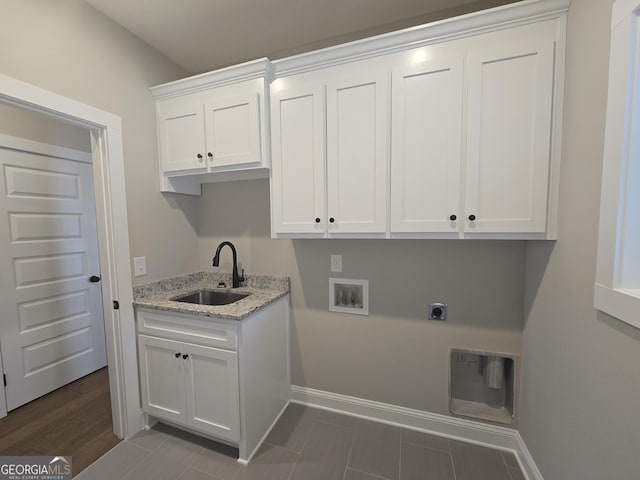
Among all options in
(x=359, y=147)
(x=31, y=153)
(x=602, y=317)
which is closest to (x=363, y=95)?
(x=359, y=147)

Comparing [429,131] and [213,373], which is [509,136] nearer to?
[429,131]

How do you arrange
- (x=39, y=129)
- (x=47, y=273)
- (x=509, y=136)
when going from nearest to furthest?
(x=509, y=136) < (x=39, y=129) < (x=47, y=273)

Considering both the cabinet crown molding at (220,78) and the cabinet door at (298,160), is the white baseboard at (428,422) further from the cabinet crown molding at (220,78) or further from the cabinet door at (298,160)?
the cabinet crown molding at (220,78)

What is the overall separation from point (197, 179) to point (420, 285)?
1.92 metres

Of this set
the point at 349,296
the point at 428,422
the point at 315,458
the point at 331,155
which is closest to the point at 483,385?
the point at 428,422

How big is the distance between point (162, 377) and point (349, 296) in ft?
4.48

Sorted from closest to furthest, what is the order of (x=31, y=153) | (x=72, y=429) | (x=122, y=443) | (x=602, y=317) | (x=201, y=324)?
(x=602, y=317)
(x=201, y=324)
(x=122, y=443)
(x=72, y=429)
(x=31, y=153)

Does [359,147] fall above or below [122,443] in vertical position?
above

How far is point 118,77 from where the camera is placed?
1.64 metres

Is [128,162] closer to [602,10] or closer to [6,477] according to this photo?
[6,477]

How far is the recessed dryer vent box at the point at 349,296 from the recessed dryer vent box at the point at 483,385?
65 centimetres

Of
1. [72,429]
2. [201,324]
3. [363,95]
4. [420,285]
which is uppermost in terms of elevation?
[363,95]

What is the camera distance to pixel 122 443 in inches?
64.1

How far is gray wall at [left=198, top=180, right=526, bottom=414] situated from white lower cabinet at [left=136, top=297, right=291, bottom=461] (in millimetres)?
362
